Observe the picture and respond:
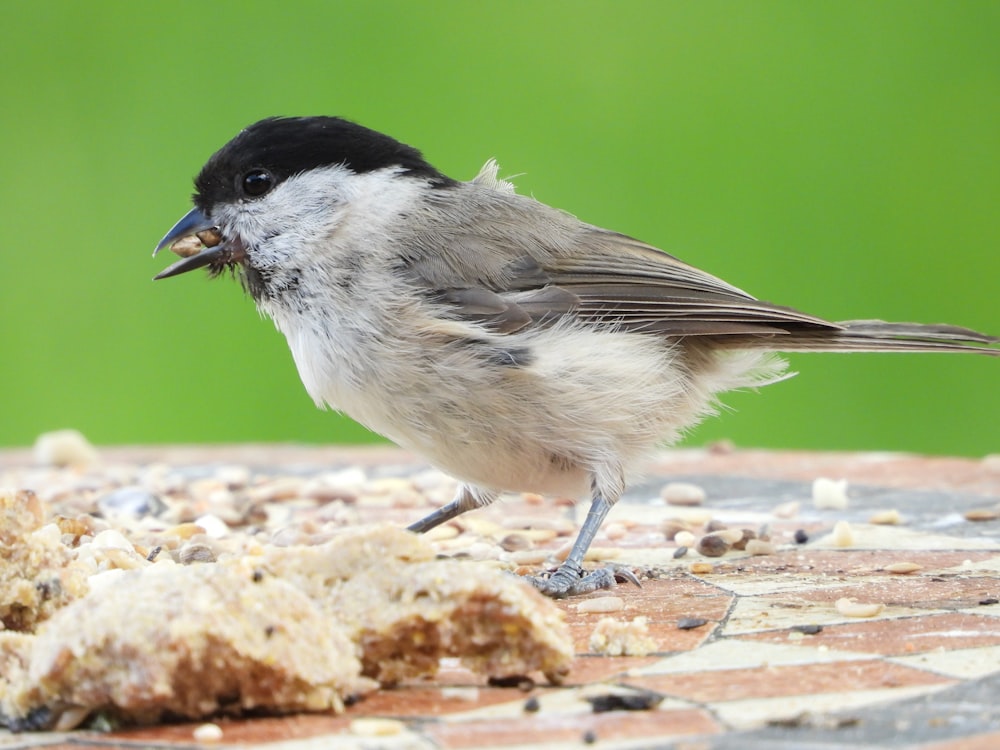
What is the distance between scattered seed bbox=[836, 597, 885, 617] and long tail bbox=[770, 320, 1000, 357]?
3.48 feet

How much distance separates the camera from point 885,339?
11.1 ft

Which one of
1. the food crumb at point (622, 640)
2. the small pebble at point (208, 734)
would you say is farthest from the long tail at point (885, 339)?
the small pebble at point (208, 734)

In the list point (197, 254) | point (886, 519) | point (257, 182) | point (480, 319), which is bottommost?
point (886, 519)

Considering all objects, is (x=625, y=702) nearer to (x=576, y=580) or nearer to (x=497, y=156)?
(x=576, y=580)

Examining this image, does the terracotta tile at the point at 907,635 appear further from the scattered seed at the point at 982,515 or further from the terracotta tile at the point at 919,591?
the scattered seed at the point at 982,515

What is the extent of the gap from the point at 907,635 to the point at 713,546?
102 centimetres

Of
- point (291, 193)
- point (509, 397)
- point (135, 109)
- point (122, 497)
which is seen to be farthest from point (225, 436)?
point (509, 397)

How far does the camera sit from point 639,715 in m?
1.76

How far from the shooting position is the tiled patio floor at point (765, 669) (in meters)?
1.67

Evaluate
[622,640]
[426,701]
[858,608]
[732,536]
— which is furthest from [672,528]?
[426,701]

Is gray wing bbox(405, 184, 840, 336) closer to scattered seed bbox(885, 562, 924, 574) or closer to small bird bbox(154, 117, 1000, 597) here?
small bird bbox(154, 117, 1000, 597)

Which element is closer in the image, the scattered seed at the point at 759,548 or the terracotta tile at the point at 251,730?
the terracotta tile at the point at 251,730

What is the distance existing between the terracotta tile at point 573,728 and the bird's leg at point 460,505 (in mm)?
1681

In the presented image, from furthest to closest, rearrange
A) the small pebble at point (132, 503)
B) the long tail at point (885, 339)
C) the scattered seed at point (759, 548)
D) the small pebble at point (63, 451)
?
1. the small pebble at point (63, 451)
2. the small pebble at point (132, 503)
3. the long tail at point (885, 339)
4. the scattered seed at point (759, 548)
